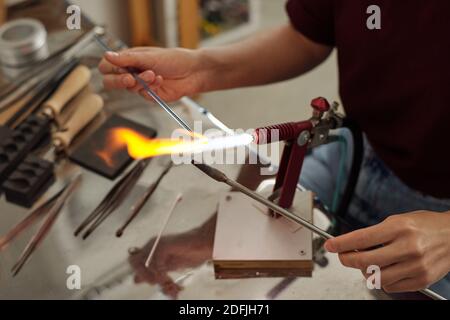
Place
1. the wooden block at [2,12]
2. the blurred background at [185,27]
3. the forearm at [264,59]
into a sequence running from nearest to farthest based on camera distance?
1. the forearm at [264,59]
2. the wooden block at [2,12]
3. the blurred background at [185,27]

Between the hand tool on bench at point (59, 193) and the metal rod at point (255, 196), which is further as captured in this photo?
the hand tool on bench at point (59, 193)

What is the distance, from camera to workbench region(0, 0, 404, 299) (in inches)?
30.4

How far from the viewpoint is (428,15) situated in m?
0.78

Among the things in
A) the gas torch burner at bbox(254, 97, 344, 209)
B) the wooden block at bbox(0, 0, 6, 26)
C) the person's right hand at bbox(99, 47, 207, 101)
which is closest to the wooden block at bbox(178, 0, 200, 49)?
the wooden block at bbox(0, 0, 6, 26)

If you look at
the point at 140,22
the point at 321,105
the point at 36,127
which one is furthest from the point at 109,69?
the point at 140,22

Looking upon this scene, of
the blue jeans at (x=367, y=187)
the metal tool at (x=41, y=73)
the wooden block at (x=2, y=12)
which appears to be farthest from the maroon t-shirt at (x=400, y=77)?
the wooden block at (x=2, y=12)

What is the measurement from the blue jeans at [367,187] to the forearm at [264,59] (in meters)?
0.16

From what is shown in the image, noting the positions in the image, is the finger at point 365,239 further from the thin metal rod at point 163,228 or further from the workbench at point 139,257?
the thin metal rod at point 163,228

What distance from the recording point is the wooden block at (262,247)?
0.77m

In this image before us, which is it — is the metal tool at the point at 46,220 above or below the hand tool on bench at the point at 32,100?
below

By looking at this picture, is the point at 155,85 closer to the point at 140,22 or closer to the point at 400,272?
the point at 400,272

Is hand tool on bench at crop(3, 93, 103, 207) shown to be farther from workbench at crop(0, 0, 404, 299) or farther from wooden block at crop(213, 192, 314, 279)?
wooden block at crop(213, 192, 314, 279)
